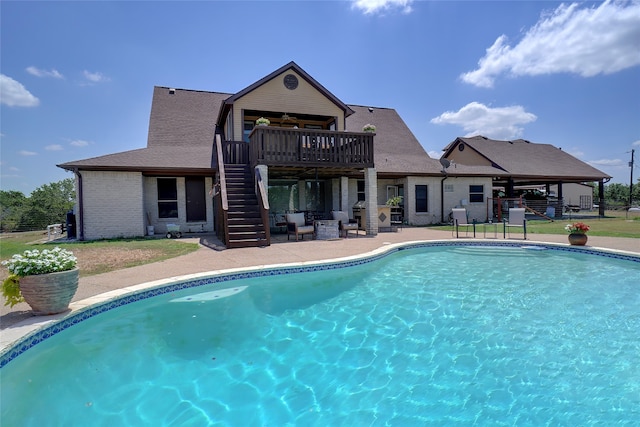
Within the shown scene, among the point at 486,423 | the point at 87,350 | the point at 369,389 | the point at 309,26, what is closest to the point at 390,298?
the point at 369,389

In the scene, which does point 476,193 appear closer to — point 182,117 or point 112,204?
point 182,117

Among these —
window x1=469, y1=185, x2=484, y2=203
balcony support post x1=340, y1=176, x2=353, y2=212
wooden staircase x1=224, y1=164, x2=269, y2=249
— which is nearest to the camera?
wooden staircase x1=224, y1=164, x2=269, y2=249

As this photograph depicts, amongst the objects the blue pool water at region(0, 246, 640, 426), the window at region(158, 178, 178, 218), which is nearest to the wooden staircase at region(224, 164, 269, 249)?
the blue pool water at region(0, 246, 640, 426)

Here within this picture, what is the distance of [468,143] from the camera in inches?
974

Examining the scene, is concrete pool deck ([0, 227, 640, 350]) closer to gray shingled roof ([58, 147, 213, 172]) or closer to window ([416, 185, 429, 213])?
gray shingled roof ([58, 147, 213, 172])

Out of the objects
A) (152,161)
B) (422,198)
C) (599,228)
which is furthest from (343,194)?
(599,228)

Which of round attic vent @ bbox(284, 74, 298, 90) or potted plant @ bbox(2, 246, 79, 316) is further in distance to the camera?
round attic vent @ bbox(284, 74, 298, 90)

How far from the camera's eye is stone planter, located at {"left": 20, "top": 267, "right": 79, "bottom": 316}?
13.4 feet

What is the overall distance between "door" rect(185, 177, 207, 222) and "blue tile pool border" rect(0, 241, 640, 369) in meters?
9.16

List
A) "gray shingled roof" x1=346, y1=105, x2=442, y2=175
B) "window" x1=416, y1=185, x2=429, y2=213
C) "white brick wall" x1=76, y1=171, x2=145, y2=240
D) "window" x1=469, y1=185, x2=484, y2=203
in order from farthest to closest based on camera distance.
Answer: "window" x1=469, y1=185, x2=484, y2=203, "window" x1=416, y1=185, x2=429, y2=213, "gray shingled roof" x1=346, y1=105, x2=442, y2=175, "white brick wall" x1=76, y1=171, x2=145, y2=240

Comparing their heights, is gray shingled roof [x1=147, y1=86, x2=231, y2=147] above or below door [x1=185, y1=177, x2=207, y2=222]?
above

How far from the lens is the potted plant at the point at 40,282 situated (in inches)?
162

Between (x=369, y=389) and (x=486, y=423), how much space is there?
3.60 feet

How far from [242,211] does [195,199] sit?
17.0ft
